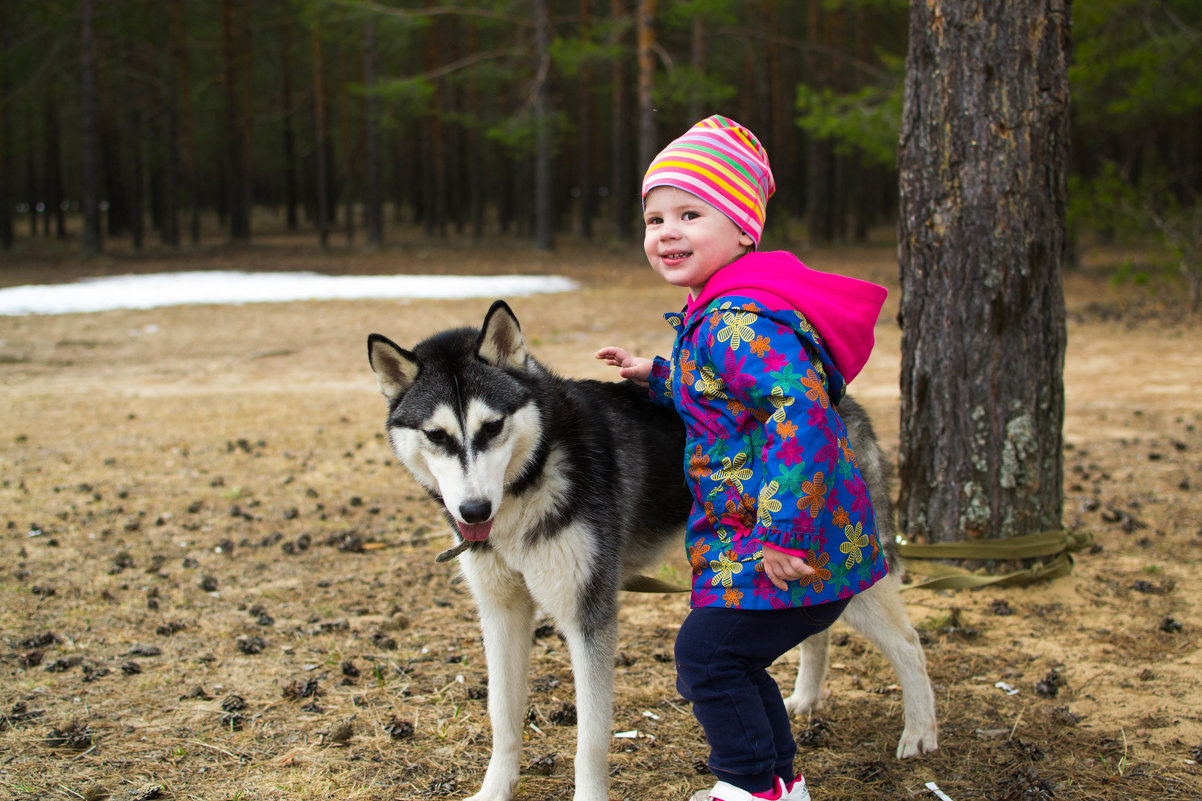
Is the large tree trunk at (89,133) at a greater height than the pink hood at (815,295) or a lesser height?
greater

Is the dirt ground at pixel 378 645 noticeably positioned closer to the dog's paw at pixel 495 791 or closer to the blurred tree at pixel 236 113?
the dog's paw at pixel 495 791

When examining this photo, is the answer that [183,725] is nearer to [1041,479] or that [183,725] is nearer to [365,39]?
[1041,479]

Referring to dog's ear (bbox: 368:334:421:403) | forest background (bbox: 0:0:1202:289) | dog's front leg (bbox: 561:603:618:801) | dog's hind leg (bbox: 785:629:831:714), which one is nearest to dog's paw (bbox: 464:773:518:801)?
dog's front leg (bbox: 561:603:618:801)

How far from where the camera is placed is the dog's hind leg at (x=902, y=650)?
341 cm

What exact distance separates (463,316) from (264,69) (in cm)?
3503

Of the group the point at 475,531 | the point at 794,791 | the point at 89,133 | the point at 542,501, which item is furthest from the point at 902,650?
the point at 89,133

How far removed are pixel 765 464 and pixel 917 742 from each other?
1.71 meters

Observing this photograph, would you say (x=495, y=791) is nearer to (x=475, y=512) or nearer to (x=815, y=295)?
(x=475, y=512)

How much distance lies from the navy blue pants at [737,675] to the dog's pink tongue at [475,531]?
69 centimetres

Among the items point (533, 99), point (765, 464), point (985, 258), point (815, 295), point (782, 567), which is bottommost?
point (782, 567)

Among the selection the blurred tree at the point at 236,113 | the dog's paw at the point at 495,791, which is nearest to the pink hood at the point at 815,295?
the dog's paw at the point at 495,791

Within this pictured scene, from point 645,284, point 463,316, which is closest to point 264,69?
point 645,284

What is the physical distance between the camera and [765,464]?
8.11 ft

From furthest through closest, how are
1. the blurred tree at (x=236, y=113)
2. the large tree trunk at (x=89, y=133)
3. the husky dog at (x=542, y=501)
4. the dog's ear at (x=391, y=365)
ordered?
the blurred tree at (x=236, y=113) → the large tree trunk at (x=89, y=133) → the dog's ear at (x=391, y=365) → the husky dog at (x=542, y=501)
